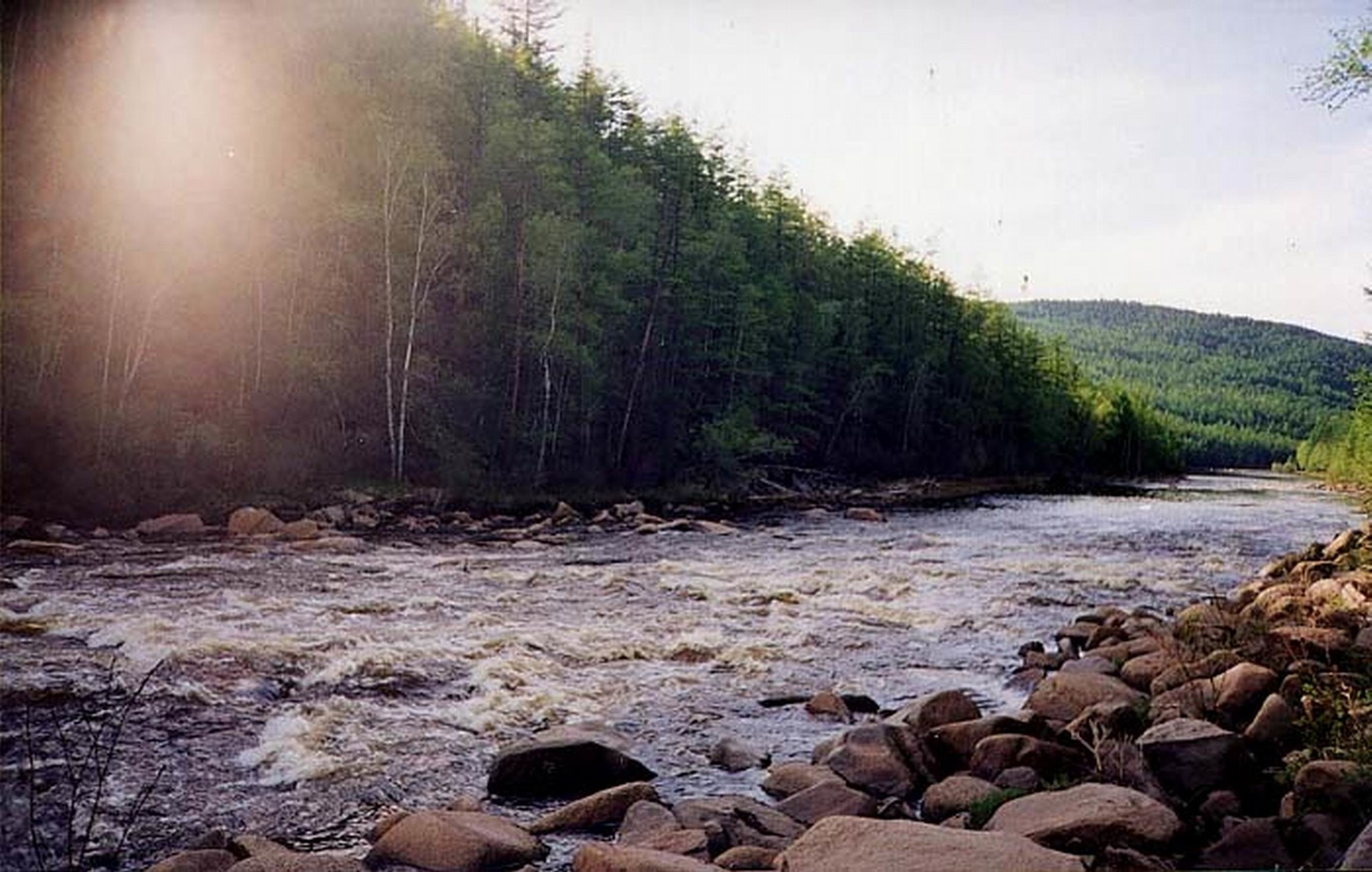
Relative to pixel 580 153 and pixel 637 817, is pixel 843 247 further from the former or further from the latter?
pixel 637 817

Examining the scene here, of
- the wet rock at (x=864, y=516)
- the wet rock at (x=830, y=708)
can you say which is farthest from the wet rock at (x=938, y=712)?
the wet rock at (x=864, y=516)

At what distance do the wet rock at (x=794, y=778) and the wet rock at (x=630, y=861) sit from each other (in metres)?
1.36

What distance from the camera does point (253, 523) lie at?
15961 mm

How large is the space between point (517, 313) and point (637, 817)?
71.3 ft

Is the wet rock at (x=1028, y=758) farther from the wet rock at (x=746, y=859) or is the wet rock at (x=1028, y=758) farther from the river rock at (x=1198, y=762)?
the wet rock at (x=746, y=859)

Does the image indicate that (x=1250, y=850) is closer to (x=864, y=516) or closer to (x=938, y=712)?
(x=938, y=712)

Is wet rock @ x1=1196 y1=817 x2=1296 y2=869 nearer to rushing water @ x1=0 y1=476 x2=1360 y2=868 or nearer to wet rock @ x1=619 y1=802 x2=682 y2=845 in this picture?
wet rock @ x1=619 y1=802 x2=682 y2=845

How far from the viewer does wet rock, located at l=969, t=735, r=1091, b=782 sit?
5.53 metres

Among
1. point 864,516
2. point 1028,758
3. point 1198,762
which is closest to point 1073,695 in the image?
point 1028,758

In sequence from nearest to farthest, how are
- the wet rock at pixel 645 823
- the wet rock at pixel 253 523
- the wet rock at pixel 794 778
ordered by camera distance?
1. the wet rock at pixel 645 823
2. the wet rock at pixel 794 778
3. the wet rock at pixel 253 523

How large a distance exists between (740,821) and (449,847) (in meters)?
1.45

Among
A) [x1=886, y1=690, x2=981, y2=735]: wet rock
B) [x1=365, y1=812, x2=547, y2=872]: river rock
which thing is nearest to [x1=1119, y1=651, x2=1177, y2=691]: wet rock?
[x1=886, y1=690, x2=981, y2=735]: wet rock

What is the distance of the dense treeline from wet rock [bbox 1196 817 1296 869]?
1634 centimetres

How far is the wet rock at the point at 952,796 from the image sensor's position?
5293mm
